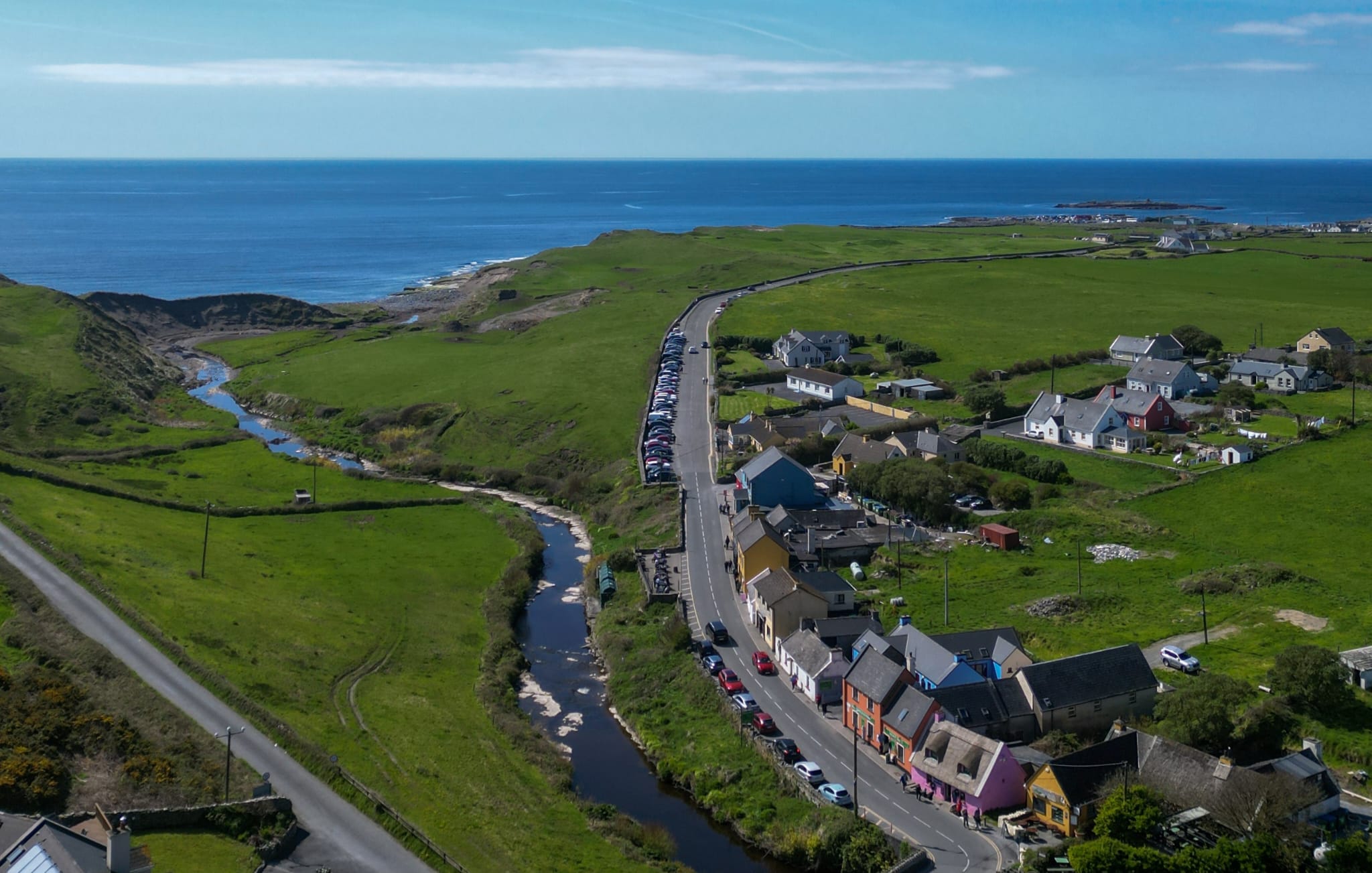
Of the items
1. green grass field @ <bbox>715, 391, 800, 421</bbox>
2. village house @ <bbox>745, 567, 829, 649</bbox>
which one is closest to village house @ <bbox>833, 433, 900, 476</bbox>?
green grass field @ <bbox>715, 391, 800, 421</bbox>

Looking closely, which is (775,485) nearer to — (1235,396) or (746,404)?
(746,404)

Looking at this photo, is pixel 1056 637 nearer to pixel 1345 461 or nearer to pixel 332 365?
pixel 1345 461

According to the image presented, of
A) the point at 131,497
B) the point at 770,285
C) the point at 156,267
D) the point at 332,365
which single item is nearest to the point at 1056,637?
the point at 131,497

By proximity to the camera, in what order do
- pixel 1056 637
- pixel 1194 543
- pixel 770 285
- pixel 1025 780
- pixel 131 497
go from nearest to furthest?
pixel 1025 780 < pixel 1056 637 < pixel 1194 543 < pixel 131 497 < pixel 770 285

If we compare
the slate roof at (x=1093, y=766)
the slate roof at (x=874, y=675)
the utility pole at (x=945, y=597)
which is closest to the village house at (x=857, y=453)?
the utility pole at (x=945, y=597)

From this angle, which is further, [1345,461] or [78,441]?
[78,441]

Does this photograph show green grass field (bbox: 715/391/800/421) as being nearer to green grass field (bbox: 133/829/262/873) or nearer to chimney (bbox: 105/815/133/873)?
green grass field (bbox: 133/829/262/873)

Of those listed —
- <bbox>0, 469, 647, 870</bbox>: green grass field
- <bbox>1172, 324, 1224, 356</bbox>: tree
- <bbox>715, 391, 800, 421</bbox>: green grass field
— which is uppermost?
<bbox>1172, 324, 1224, 356</bbox>: tree
